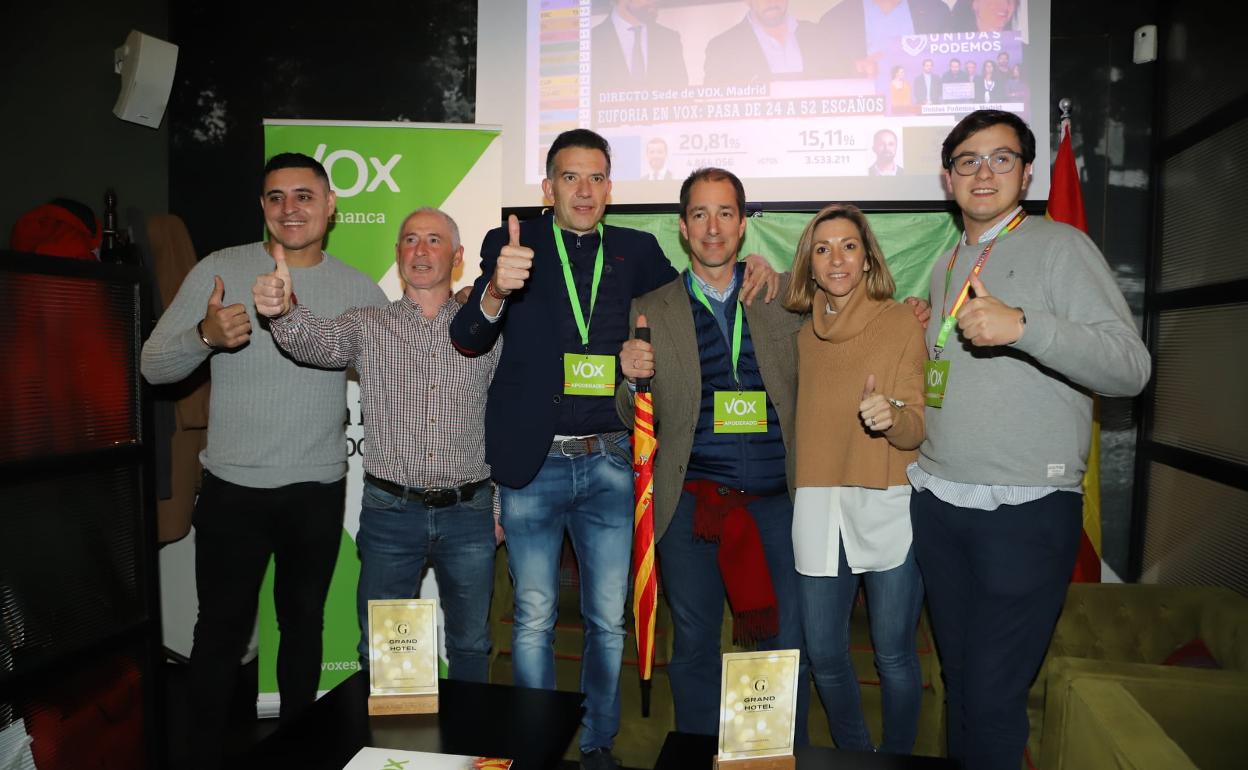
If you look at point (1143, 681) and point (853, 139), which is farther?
point (853, 139)

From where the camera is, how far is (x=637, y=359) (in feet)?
7.02

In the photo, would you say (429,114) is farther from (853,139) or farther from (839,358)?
(839,358)

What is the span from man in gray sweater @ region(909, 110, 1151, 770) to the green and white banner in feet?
6.81

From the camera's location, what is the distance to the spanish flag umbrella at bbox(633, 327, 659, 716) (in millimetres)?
2186

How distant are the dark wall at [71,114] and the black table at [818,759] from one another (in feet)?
10.3

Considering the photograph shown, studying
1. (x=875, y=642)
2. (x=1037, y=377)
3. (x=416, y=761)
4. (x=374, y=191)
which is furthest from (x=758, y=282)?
(x=374, y=191)

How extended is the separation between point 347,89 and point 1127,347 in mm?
3719

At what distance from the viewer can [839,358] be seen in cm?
210

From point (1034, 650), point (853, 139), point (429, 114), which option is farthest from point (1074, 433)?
point (429, 114)

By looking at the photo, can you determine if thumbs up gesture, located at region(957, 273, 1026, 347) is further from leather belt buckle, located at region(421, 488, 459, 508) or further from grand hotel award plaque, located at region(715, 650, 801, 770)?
leather belt buckle, located at region(421, 488, 459, 508)

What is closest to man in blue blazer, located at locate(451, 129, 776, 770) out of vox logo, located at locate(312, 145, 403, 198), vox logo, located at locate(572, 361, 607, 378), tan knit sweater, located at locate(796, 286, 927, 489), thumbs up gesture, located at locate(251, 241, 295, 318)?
vox logo, located at locate(572, 361, 607, 378)

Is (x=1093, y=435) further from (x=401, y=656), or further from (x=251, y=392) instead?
(x=251, y=392)

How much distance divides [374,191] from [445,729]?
7.95 feet

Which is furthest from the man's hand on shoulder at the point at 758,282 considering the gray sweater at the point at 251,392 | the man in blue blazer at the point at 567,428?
the gray sweater at the point at 251,392
